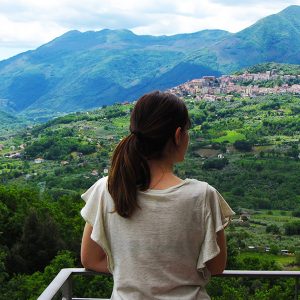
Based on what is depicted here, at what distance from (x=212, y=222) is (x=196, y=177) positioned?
35.8 metres

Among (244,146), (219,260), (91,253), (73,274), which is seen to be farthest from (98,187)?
(244,146)

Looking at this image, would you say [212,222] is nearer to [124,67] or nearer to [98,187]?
[98,187]

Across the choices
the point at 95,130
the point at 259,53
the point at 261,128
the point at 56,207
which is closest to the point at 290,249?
the point at 56,207

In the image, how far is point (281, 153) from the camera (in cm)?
4394

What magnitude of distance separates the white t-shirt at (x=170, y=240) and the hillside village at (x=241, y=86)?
A: 214 feet

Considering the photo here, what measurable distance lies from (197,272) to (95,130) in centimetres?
5262

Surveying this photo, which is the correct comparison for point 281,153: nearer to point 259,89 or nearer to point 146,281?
point 259,89

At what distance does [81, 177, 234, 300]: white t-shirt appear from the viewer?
3.64 feet

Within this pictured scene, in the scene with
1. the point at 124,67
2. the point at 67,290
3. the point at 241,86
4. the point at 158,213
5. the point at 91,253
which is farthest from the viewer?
the point at 124,67

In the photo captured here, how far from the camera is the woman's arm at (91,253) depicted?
4.00ft

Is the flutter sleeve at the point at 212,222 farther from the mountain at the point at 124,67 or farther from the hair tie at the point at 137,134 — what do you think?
the mountain at the point at 124,67

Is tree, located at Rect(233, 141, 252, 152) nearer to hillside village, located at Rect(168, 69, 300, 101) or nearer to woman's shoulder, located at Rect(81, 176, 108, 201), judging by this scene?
hillside village, located at Rect(168, 69, 300, 101)

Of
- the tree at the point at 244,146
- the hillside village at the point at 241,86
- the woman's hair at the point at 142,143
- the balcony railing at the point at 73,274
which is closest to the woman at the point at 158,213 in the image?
the woman's hair at the point at 142,143

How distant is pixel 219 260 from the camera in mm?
1185
